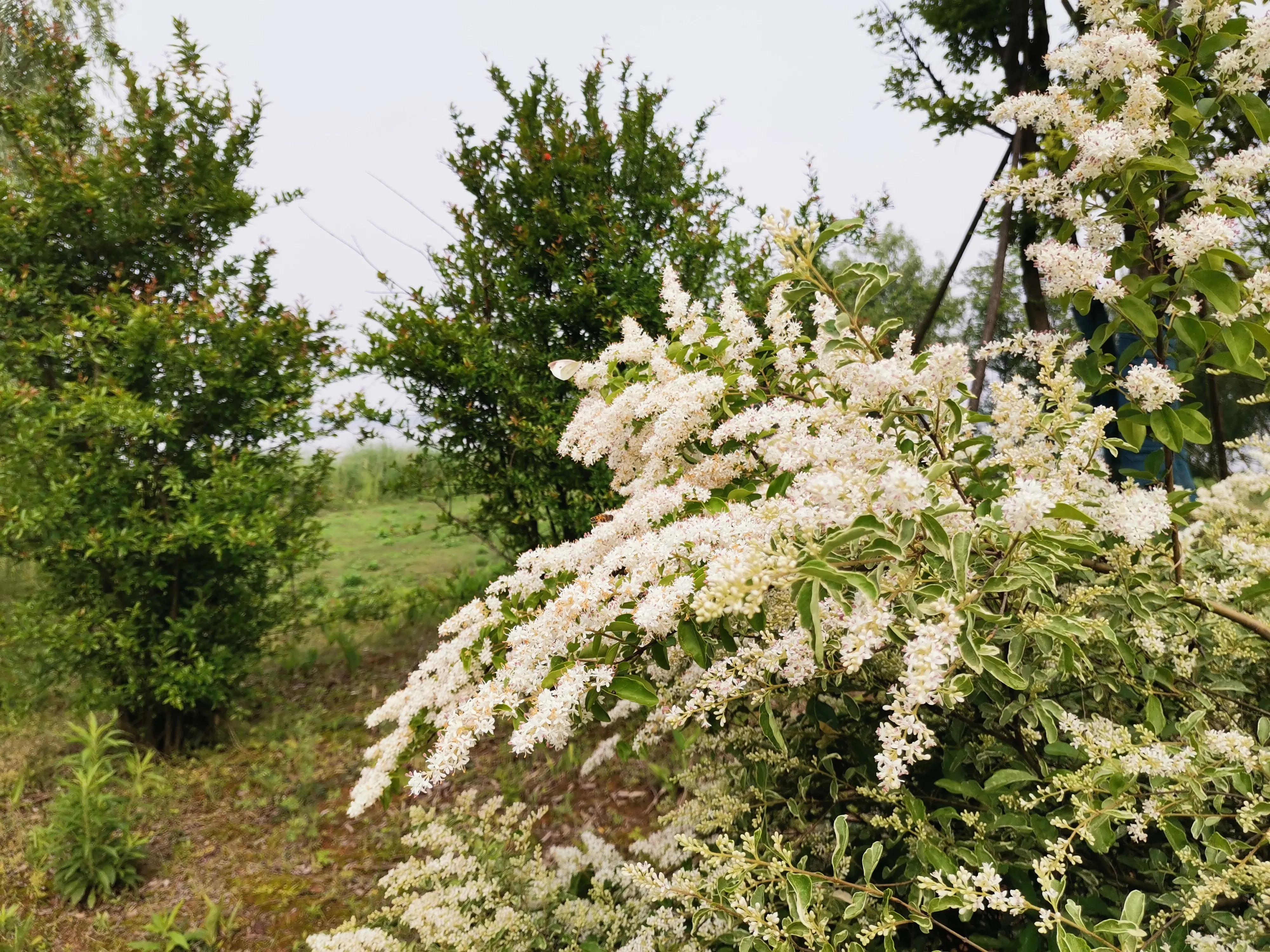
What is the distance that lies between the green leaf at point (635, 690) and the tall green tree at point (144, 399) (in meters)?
3.30

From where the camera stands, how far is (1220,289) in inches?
52.1

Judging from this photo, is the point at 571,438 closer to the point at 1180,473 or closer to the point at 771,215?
the point at 771,215

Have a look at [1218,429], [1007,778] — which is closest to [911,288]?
[1218,429]

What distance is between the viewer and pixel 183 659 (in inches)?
159

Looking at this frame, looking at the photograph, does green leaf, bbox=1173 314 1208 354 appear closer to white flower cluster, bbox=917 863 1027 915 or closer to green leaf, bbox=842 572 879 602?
green leaf, bbox=842 572 879 602

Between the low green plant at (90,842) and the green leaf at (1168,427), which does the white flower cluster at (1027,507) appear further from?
the low green plant at (90,842)

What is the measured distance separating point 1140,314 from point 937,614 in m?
0.83

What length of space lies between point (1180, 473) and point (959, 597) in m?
3.45

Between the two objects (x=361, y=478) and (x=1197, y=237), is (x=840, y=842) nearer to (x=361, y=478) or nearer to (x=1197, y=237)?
(x=1197, y=237)

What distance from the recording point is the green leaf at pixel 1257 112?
1.53 meters

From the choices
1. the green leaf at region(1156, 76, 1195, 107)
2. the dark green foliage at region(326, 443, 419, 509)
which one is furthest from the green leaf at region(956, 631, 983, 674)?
the dark green foliage at region(326, 443, 419, 509)

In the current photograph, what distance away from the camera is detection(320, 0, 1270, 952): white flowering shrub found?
3.77ft

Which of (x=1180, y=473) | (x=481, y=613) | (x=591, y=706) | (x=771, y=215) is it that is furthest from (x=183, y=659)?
(x=1180, y=473)

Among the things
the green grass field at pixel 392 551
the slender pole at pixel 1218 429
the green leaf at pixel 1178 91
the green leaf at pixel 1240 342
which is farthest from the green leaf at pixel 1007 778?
the green grass field at pixel 392 551
